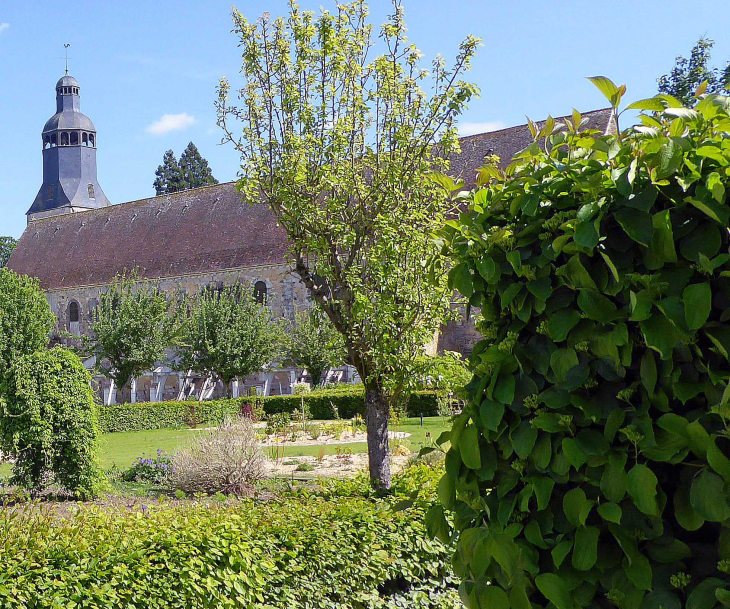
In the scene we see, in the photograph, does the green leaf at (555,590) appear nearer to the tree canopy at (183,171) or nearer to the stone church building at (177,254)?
the stone church building at (177,254)

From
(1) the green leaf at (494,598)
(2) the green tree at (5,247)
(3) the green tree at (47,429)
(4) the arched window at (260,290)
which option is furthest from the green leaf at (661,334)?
(2) the green tree at (5,247)

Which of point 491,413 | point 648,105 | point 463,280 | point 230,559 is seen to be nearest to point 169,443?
point 230,559

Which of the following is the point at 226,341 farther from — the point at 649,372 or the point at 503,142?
the point at 649,372

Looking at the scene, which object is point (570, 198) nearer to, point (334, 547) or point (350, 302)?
point (334, 547)

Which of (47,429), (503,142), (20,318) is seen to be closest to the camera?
(47,429)

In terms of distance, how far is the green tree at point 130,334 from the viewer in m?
27.3

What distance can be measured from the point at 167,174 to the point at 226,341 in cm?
3385

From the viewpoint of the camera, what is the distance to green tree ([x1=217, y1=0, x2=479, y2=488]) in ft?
23.5

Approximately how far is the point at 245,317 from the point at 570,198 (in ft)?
86.1

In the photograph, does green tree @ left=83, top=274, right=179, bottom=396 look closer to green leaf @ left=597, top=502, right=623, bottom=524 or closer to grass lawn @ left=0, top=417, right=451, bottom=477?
grass lawn @ left=0, top=417, right=451, bottom=477

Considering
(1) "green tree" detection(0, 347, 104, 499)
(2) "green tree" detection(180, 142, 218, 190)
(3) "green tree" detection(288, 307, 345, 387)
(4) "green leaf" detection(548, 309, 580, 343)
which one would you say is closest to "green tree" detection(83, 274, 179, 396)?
(3) "green tree" detection(288, 307, 345, 387)

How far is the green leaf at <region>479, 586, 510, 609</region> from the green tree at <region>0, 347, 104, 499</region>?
721cm

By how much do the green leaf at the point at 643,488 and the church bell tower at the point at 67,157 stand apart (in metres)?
61.7

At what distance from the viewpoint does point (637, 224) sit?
200 cm
